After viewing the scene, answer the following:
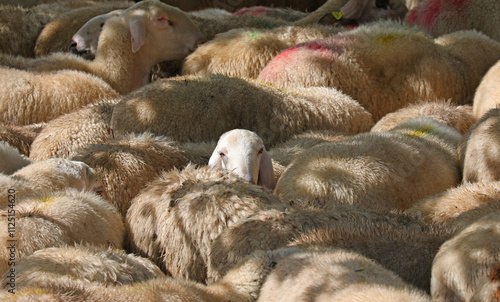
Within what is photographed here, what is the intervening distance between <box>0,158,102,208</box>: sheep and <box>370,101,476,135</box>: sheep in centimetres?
251

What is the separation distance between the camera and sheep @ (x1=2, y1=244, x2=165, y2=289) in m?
3.13

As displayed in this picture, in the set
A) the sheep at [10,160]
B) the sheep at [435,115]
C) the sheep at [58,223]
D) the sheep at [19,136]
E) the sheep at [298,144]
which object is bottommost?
the sheep at [435,115]

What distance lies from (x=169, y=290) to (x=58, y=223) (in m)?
1.14

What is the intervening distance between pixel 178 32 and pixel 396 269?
4.92m

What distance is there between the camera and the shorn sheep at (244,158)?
4805 millimetres

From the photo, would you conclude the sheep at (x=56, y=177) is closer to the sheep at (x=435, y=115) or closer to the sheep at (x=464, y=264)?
the sheep at (x=464, y=264)

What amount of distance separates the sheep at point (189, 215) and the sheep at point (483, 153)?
143cm

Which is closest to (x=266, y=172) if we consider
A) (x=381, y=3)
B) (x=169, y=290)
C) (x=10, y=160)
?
(x=10, y=160)

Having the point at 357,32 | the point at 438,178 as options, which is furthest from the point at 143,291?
the point at 357,32

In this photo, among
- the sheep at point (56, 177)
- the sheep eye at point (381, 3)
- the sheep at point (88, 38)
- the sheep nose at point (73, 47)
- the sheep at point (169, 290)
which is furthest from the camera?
the sheep eye at point (381, 3)

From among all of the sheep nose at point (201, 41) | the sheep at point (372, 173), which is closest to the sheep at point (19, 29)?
the sheep nose at point (201, 41)

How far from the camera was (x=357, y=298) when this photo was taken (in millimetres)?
2514

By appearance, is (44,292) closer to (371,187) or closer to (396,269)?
(396,269)

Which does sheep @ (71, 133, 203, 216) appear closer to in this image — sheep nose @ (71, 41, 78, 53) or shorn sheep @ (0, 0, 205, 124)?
shorn sheep @ (0, 0, 205, 124)
